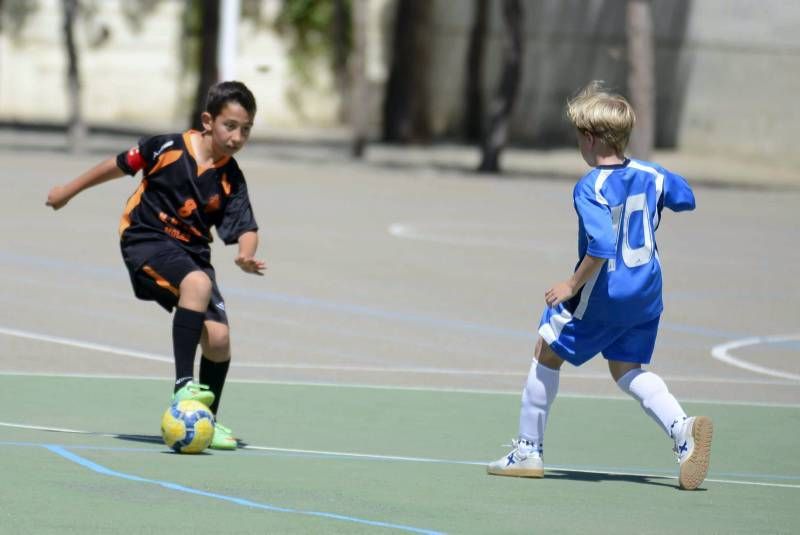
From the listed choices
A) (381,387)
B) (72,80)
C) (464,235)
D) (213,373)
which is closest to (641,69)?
(72,80)

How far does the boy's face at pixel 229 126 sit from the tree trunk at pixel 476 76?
35180 mm

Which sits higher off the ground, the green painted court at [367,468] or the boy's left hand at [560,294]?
the boy's left hand at [560,294]

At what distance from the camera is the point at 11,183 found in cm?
2477

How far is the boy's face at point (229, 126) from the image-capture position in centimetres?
807

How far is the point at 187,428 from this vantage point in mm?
7719

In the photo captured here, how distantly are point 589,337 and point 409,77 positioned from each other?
36.4 meters

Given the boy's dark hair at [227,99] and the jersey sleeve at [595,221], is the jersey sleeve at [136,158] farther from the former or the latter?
the jersey sleeve at [595,221]

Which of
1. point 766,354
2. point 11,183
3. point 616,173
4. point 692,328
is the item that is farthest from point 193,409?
point 11,183

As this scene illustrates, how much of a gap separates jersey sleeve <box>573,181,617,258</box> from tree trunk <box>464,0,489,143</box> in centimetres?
3591

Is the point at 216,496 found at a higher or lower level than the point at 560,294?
lower

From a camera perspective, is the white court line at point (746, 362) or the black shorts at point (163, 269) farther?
the white court line at point (746, 362)

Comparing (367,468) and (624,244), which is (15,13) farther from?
(624,244)

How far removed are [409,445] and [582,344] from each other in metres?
1.31

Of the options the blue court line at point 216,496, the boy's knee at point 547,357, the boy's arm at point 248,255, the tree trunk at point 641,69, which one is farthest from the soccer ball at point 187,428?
the tree trunk at point 641,69
